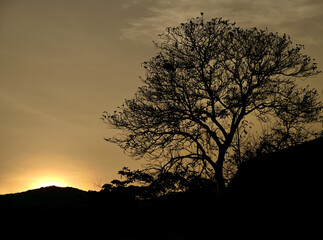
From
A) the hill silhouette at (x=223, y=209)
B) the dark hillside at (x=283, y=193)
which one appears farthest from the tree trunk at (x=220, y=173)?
the dark hillside at (x=283, y=193)

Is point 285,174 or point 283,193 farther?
point 285,174

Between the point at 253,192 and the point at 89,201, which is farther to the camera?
the point at 89,201

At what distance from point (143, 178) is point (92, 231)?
4075 millimetres

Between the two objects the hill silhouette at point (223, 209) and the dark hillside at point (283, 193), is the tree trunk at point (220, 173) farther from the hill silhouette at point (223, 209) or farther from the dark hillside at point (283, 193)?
the dark hillside at point (283, 193)

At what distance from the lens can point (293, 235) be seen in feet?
53.6

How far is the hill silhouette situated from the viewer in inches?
685

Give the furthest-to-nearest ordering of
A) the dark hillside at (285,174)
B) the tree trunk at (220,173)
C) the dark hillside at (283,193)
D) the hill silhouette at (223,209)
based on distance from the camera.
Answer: the tree trunk at (220,173) → the dark hillside at (285,174) → the hill silhouette at (223,209) → the dark hillside at (283,193)

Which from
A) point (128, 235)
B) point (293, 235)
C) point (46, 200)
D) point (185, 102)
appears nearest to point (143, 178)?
point (128, 235)

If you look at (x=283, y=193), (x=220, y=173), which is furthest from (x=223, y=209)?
(x=283, y=193)

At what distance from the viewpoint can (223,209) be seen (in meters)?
21.2

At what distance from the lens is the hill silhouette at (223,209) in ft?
57.1

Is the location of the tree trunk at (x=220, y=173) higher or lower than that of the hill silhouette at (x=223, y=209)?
higher

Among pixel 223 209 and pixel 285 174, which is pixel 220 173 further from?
pixel 285 174

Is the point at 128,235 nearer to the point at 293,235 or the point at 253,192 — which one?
the point at 253,192
